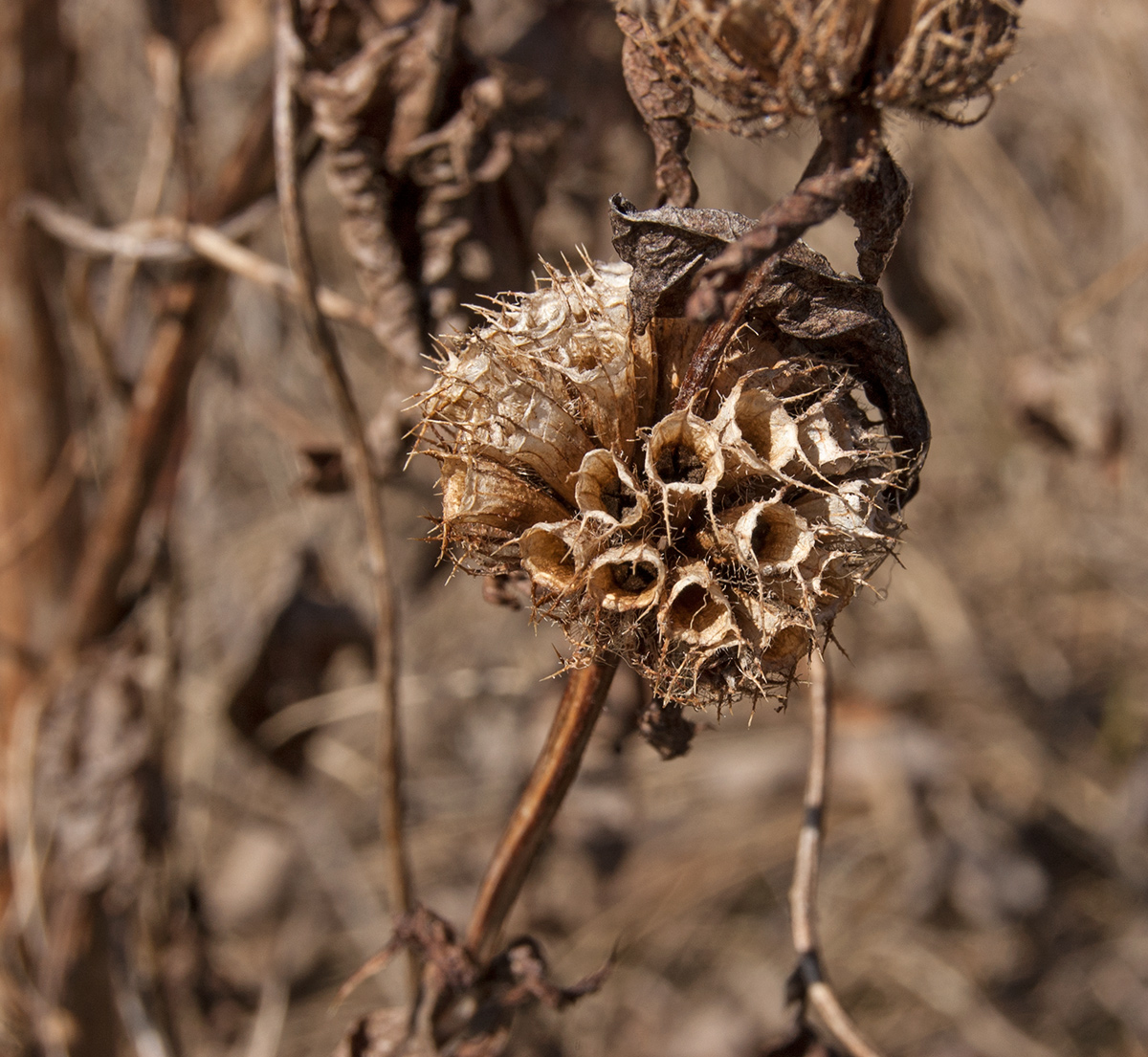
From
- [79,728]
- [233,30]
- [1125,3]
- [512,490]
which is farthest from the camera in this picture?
[1125,3]

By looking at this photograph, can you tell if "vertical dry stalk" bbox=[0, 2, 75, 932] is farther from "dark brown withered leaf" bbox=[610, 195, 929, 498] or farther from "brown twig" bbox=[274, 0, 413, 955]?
"dark brown withered leaf" bbox=[610, 195, 929, 498]

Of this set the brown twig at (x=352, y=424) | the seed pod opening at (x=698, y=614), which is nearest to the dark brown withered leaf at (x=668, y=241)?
the seed pod opening at (x=698, y=614)

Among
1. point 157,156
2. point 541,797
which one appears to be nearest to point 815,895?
point 541,797

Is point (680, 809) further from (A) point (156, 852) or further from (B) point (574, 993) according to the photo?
(B) point (574, 993)

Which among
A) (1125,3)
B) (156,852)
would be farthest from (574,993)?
(1125,3)

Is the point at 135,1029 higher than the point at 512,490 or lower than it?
lower

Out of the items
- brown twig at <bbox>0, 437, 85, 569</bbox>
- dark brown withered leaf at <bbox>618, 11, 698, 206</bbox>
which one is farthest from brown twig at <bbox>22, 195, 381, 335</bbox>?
dark brown withered leaf at <bbox>618, 11, 698, 206</bbox>

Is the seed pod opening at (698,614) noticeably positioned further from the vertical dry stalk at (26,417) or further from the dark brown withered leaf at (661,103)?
the vertical dry stalk at (26,417)
